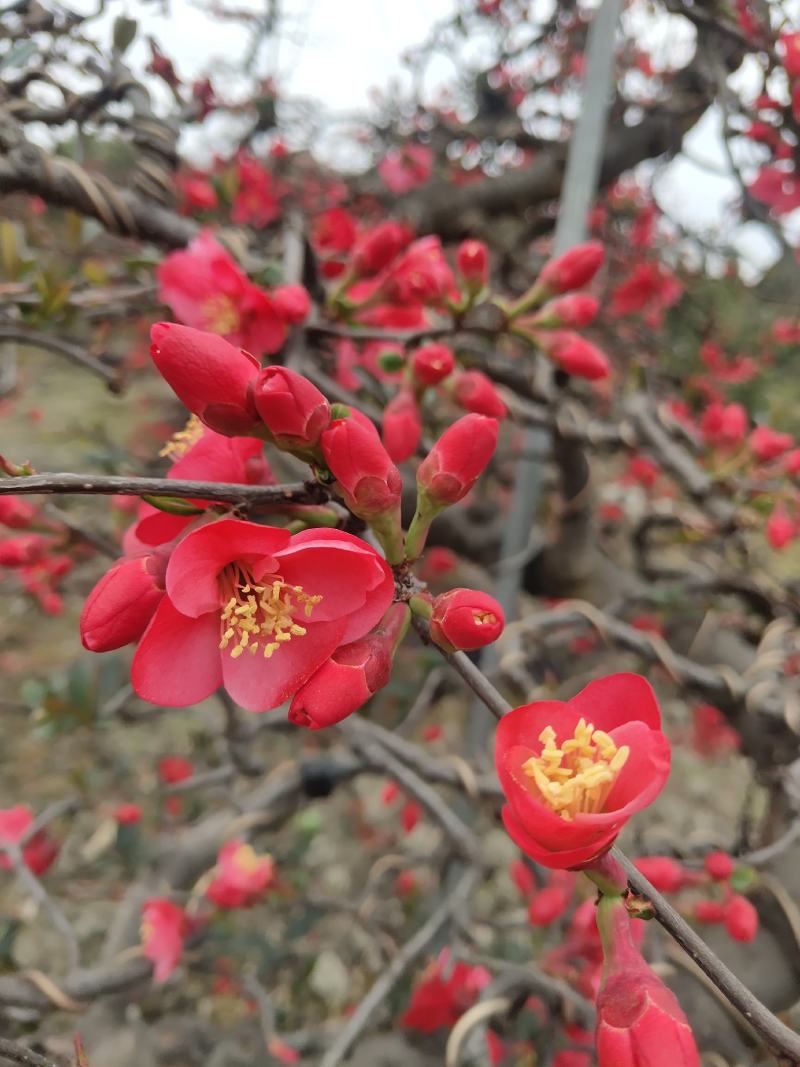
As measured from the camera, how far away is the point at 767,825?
0.95m

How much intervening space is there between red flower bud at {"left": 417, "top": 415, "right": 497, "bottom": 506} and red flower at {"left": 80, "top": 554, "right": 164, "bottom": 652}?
0.57ft

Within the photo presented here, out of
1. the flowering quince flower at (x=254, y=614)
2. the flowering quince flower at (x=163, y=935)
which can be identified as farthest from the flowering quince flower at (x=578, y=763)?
the flowering quince flower at (x=163, y=935)

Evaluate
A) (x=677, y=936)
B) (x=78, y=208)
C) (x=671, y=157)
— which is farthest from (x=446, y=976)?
(x=671, y=157)

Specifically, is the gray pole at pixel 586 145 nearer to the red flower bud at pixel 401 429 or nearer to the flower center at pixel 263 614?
the red flower bud at pixel 401 429

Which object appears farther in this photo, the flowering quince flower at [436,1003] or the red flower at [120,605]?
the flowering quince flower at [436,1003]

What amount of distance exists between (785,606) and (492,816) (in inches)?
28.0

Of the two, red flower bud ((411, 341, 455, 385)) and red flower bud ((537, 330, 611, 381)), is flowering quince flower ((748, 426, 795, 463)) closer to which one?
red flower bud ((537, 330, 611, 381))

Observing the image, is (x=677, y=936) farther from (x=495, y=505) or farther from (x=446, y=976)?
(x=495, y=505)

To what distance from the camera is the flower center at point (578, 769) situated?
38cm

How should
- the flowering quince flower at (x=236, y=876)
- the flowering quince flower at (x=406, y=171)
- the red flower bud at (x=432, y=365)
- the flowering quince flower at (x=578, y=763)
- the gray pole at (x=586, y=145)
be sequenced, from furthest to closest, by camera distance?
the flowering quince flower at (x=406, y=171) → the gray pole at (x=586, y=145) → the flowering quince flower at (x=236, y=876) → the red flower bud at (x=432, y=365) → the flowering quince flower at (x=578, y=763)

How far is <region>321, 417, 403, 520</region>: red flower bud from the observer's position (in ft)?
1.22

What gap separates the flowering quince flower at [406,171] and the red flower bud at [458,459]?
8.17 feet

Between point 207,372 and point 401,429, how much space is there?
0.37 m

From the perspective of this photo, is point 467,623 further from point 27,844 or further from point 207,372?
point 27,844
